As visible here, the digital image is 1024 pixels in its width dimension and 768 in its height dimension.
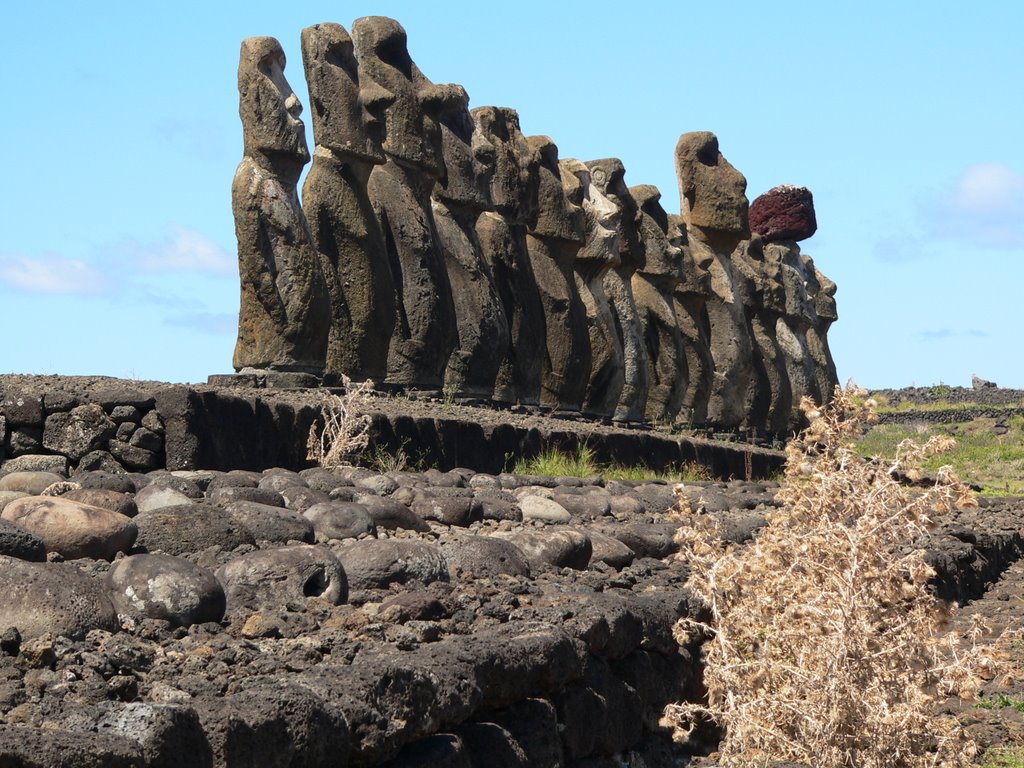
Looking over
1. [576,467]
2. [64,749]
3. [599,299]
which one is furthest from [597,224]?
[64,749]

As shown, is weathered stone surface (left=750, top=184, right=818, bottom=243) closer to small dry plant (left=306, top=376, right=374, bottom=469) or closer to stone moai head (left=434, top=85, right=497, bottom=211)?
stone moai head (left=434, top=85, right=497, bottom=211)

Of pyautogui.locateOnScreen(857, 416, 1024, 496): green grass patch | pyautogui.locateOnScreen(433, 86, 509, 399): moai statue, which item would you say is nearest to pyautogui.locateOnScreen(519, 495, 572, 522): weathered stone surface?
pyautogui.locateOnScreen(433, 86, 509, 399): moai statue

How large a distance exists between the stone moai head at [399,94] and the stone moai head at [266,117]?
50.7 inches

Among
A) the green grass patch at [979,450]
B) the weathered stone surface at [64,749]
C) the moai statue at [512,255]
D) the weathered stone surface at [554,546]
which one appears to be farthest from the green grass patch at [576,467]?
the weathered stone surface at [64,749]

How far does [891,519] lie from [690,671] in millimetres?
974

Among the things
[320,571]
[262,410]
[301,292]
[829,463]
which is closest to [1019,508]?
[301,292]

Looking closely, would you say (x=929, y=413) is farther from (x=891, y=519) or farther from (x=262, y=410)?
(x=891, y=519)

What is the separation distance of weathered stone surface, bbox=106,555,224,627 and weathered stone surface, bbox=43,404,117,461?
3.81 metres

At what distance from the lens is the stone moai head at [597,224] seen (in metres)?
17.1

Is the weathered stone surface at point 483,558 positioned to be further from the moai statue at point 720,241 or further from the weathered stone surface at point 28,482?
the moai statue at point 720,241

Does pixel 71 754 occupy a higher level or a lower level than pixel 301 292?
lower

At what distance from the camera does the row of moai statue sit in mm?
11406

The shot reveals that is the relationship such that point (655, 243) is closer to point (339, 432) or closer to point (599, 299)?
point (599, 299)

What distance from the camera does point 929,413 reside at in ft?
117
